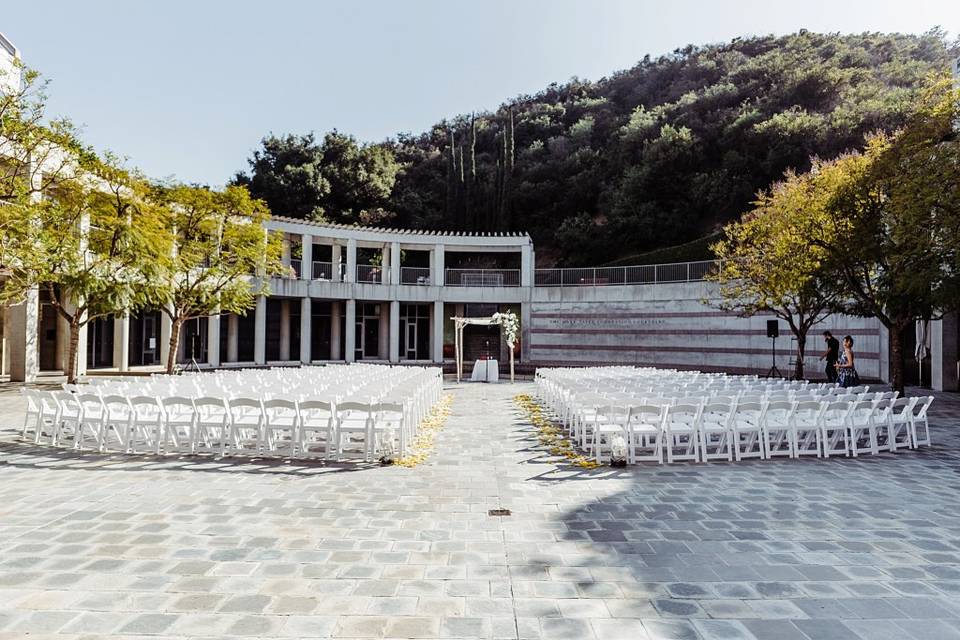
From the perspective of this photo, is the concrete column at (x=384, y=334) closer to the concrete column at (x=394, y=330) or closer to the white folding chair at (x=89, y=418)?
the concrete column at (x=394, y=330)

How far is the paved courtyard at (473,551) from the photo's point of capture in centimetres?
351

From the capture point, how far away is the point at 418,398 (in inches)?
416

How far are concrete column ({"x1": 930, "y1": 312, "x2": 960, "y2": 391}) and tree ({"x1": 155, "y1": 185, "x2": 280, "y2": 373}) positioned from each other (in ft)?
78.0

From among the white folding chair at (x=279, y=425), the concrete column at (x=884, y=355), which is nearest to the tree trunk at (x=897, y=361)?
the concrete column at (x=884, y=355)

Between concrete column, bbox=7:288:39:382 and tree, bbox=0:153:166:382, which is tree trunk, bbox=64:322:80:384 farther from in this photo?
concrete column, bbox=7:288:39:382

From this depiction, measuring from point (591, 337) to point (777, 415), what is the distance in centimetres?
2122

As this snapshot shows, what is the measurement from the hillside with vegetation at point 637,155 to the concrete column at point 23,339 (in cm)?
2579

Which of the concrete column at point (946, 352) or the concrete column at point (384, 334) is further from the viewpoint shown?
the concrete column at point (384, 334)

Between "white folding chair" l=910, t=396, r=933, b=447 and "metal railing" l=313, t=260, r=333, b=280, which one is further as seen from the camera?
"metal railing" l=313, t=260, r=333, b=280

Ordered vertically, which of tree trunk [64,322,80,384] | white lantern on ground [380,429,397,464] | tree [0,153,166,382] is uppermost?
tree [0,153,166,382]

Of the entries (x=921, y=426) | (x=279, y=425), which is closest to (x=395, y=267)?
(x=279, y=425)

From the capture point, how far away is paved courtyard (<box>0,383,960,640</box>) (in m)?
3.51

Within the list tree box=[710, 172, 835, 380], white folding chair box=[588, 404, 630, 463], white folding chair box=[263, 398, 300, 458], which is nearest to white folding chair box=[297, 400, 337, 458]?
white folding chair box=[263, 398, 300, 458]

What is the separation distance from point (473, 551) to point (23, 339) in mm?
21969
